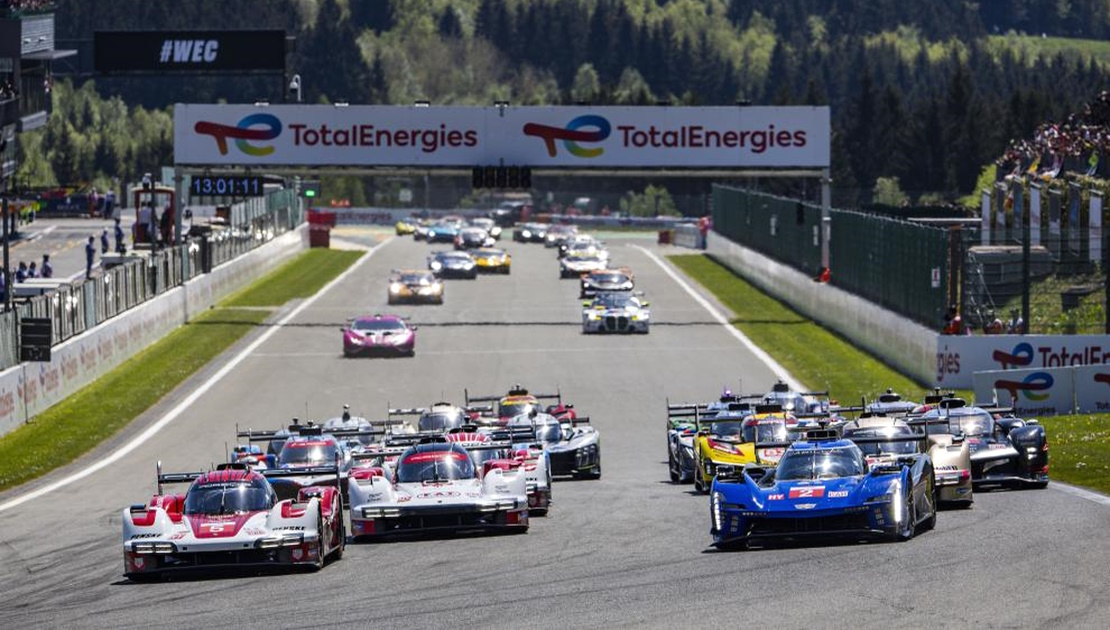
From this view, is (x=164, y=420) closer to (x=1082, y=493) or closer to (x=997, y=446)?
(x=997, y=446)

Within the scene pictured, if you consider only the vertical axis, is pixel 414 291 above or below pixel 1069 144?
below

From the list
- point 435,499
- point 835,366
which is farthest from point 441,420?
point 835,366

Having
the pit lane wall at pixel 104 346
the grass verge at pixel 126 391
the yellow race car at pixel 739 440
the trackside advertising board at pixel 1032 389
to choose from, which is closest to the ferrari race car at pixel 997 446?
the yellow race car at pixel 739 440

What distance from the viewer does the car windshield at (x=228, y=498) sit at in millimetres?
23266

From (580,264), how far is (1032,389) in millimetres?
45789

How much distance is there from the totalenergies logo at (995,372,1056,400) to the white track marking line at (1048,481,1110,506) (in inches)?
448

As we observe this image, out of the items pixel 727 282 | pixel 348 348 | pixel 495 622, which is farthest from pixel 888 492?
pixel 727 282

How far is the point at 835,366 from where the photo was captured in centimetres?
5347

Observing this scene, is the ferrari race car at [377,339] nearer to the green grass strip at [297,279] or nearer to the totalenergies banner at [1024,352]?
the green grass strip at [297,279]

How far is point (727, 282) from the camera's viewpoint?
83375mm

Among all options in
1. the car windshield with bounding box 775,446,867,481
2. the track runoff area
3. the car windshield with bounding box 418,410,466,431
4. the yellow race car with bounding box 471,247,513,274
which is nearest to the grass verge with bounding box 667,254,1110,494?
the track runoff area

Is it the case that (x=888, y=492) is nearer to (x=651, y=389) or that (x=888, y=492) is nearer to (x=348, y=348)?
(x=651, y=389)

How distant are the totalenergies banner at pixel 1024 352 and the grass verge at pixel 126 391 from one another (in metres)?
19.4

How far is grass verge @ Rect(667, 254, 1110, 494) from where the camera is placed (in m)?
33.6
